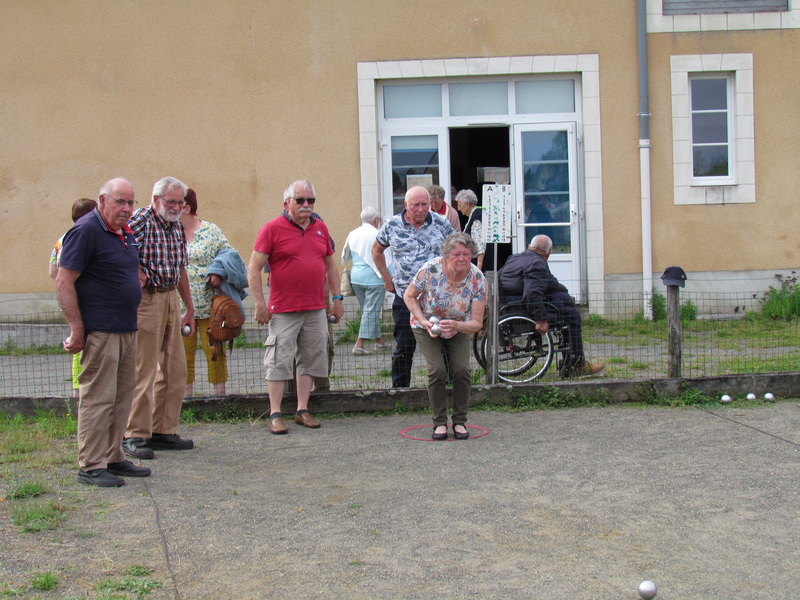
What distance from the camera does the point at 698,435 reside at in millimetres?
5801

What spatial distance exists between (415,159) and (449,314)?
646cm

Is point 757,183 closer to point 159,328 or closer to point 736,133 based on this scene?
point 736,133

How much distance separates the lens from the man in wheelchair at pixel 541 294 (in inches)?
305

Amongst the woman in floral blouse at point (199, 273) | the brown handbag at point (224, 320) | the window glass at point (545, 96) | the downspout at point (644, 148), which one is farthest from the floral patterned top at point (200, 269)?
the downspout at point (644, 148)

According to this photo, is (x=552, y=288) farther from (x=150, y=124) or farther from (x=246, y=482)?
(x=150, y=124)

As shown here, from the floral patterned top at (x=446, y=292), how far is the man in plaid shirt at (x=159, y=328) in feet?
5.57

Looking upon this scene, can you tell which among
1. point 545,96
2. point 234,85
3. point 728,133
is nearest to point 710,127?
point 728,133

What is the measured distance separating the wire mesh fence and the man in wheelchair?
253 millimetres

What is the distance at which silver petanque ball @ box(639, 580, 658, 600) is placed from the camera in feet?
10.7

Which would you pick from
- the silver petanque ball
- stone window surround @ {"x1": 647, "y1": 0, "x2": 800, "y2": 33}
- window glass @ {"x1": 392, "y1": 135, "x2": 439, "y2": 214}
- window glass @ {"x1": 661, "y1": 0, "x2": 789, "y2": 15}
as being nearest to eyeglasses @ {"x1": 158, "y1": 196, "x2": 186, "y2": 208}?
the silver petanque ball

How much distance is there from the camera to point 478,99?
1197 cm

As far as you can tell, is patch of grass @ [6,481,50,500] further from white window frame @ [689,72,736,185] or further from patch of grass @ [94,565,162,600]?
white window frame @ [689,72,736,185]

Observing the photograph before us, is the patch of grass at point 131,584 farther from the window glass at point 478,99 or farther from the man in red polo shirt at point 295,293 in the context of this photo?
the window glass at point 478,99

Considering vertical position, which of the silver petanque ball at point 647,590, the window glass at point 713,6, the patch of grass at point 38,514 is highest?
the window glass at point 713,6
